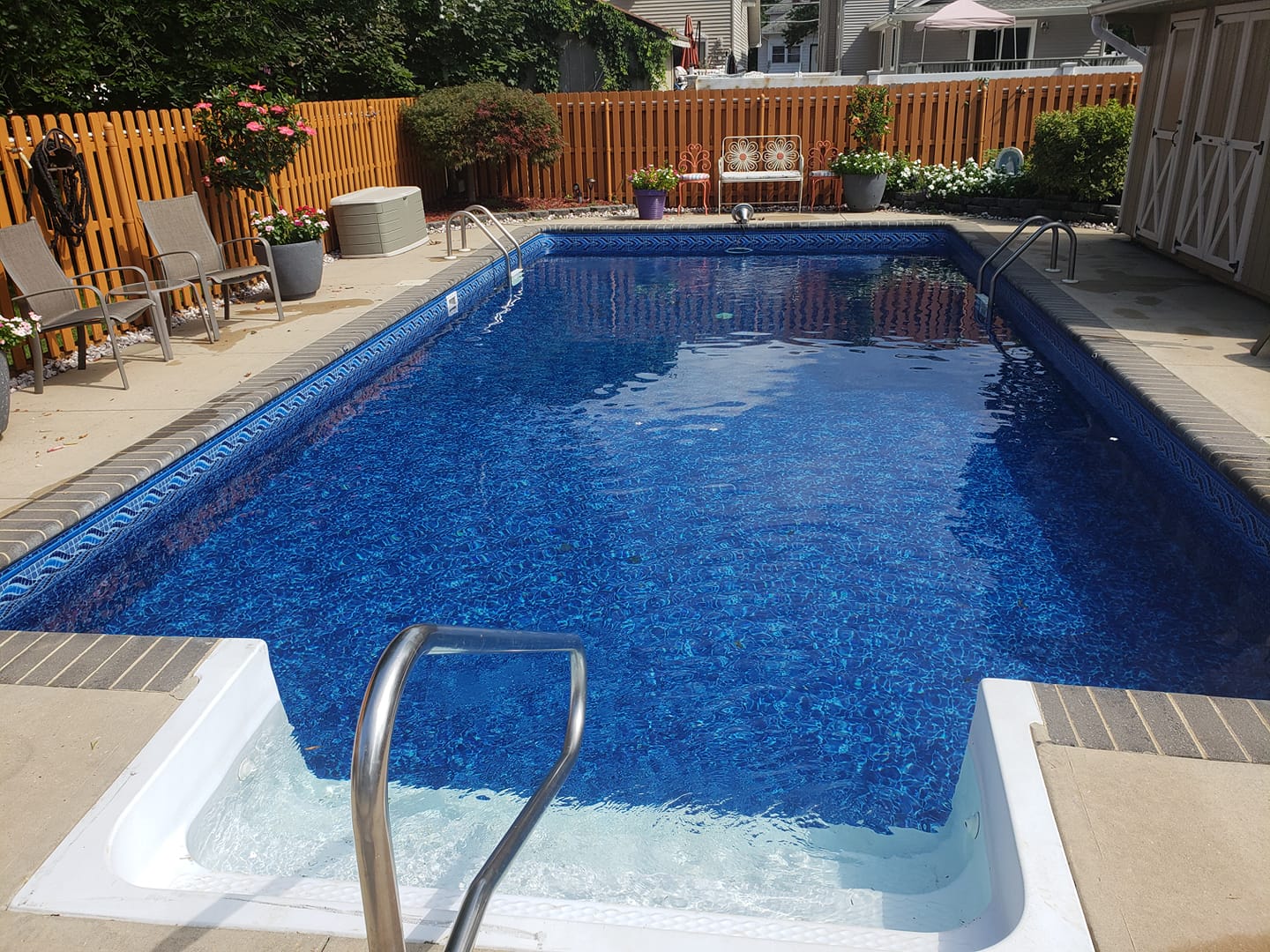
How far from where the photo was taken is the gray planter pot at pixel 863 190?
12.3m

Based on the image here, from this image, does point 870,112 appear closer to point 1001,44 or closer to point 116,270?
point 116,270

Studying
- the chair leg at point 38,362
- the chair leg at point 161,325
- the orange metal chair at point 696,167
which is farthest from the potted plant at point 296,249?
the orange metal chair at point 696,167

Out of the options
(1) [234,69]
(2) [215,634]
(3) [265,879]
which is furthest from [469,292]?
(3) [265,879]

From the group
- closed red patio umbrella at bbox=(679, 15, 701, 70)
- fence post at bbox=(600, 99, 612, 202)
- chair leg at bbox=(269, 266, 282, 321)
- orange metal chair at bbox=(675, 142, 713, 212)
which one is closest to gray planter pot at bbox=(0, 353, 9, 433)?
chair leg at bbox=(269, 266, 282, 321)

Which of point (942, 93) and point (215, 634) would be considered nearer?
point (215, 634)

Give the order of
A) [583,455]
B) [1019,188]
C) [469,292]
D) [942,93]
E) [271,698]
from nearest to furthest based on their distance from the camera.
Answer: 1. [271,698]
2. [583,455]
3. [469,292]
4. [1019,188]
5. [942,93]

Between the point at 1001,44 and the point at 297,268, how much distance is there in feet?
72.6

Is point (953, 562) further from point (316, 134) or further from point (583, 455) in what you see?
point (316, 134)

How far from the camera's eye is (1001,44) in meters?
24.0

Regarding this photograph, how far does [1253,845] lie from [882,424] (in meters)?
3.88

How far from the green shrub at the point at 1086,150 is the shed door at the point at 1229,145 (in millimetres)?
2019

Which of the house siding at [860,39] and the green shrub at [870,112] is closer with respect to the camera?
the green shrub at [870,112]

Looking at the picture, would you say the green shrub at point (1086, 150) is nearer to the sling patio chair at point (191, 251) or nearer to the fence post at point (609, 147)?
the fence post at point (609, 147)

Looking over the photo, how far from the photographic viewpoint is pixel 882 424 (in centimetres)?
573
